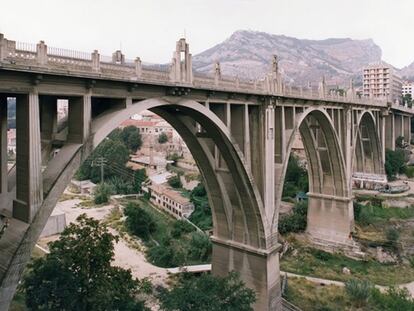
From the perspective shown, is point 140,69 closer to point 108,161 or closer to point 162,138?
point 108,161

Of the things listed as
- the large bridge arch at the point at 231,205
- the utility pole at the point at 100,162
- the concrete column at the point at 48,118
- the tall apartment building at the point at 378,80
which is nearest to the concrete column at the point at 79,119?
the concrete column at the point at 48,118

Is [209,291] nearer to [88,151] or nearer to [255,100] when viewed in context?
[88,151]

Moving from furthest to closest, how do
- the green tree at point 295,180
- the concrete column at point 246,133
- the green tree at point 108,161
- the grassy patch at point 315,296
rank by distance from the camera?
the green tree at point 108,161, the green tree at point 295,180, the grassy patch at point 315,296, the concrete column at point 246,133

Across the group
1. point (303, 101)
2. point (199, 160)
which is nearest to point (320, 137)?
point (303, 101)

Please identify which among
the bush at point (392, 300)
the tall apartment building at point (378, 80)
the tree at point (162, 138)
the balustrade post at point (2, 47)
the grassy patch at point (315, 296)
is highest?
the tall apartment building at point (378, 80)

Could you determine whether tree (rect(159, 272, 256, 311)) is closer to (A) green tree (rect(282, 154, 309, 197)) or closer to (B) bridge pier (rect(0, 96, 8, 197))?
(B) bridge pier (rect(0, 96, 8, 197))

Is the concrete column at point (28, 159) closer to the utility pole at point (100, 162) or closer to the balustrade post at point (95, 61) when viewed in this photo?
the balustrade post at point (95, 61)

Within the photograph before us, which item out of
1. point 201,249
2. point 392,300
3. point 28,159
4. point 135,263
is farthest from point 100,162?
point 28,159
